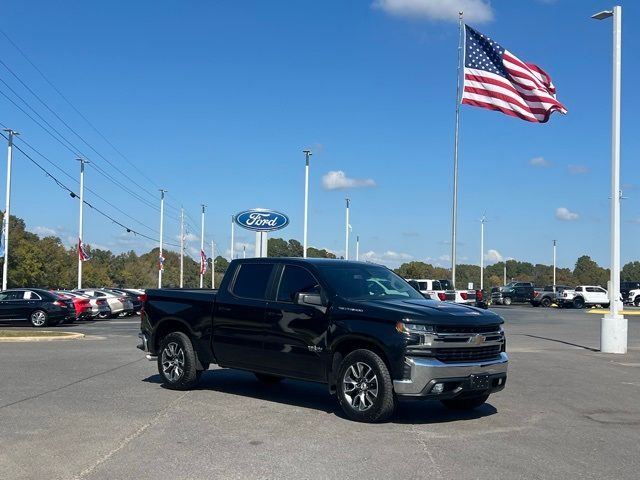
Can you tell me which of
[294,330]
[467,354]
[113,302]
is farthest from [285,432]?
[113,302]

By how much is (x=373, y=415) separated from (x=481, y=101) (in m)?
15.5

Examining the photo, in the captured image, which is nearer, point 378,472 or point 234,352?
point 378,472

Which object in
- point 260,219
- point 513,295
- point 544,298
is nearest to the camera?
point 260,219

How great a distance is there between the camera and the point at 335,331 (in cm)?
895

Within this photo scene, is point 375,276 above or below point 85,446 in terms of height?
above

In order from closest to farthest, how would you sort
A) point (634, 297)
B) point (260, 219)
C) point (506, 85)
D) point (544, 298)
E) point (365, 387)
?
1. point (365, 387)
2. point (506, 85)
3. point (260, 219)
4. point (544, 298)
5. point (634, 297)

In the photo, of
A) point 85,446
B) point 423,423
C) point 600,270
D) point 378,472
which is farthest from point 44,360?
point 600,270

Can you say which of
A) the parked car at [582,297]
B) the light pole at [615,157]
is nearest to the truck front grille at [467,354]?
the light pole at [615,157]

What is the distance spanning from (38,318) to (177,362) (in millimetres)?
19034

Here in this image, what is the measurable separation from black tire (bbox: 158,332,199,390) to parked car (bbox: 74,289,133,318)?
25286 millimetres

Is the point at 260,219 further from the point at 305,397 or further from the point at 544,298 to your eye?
the point at 544,298

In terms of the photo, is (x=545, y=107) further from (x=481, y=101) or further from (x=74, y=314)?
(x=74, y=314)

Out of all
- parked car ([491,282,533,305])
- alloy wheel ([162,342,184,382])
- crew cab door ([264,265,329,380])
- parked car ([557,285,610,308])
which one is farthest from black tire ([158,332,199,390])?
parked car ([491,282,533,305])

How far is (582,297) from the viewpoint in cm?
5494
